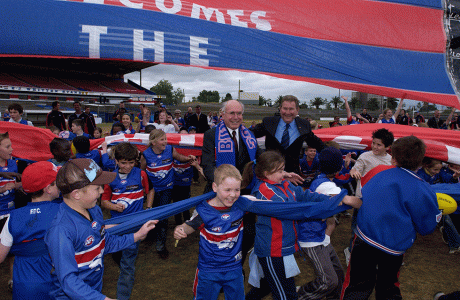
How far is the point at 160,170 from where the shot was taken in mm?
4355

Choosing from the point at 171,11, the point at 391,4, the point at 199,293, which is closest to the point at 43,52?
the point at 171,11

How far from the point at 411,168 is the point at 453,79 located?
1502mm

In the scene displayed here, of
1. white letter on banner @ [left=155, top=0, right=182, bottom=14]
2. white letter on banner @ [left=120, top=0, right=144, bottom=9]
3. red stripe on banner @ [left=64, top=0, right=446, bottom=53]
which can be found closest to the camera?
white letter on banner @ [left=120, top=0, right=144, bottom=9]

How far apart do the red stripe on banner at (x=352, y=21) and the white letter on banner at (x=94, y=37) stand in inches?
47.3

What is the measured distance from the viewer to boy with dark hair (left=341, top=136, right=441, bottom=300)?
231 centimetres

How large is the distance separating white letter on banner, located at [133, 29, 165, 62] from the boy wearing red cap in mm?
1265

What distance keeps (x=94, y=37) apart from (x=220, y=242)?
6.92 ft

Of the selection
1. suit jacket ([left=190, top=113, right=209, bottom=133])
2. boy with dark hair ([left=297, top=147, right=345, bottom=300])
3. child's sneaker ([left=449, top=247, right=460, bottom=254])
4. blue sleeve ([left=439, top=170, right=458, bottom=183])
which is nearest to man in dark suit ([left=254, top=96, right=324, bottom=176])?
boy with dark hair ([left=297, top=147, right=345, bottom=300])

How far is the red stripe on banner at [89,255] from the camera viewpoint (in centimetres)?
192

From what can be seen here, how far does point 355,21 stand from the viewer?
128 inches

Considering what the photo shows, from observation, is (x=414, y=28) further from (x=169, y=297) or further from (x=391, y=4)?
(x=169, y=297)

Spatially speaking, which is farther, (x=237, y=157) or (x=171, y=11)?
(x=237, y=157)

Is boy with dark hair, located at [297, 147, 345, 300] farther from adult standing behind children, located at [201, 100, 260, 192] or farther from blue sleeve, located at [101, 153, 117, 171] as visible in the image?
blue sleeve, located at [101, 153, 117, 171]

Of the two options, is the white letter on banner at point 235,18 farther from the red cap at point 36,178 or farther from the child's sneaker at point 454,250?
the child's sneaker at point 454,250
